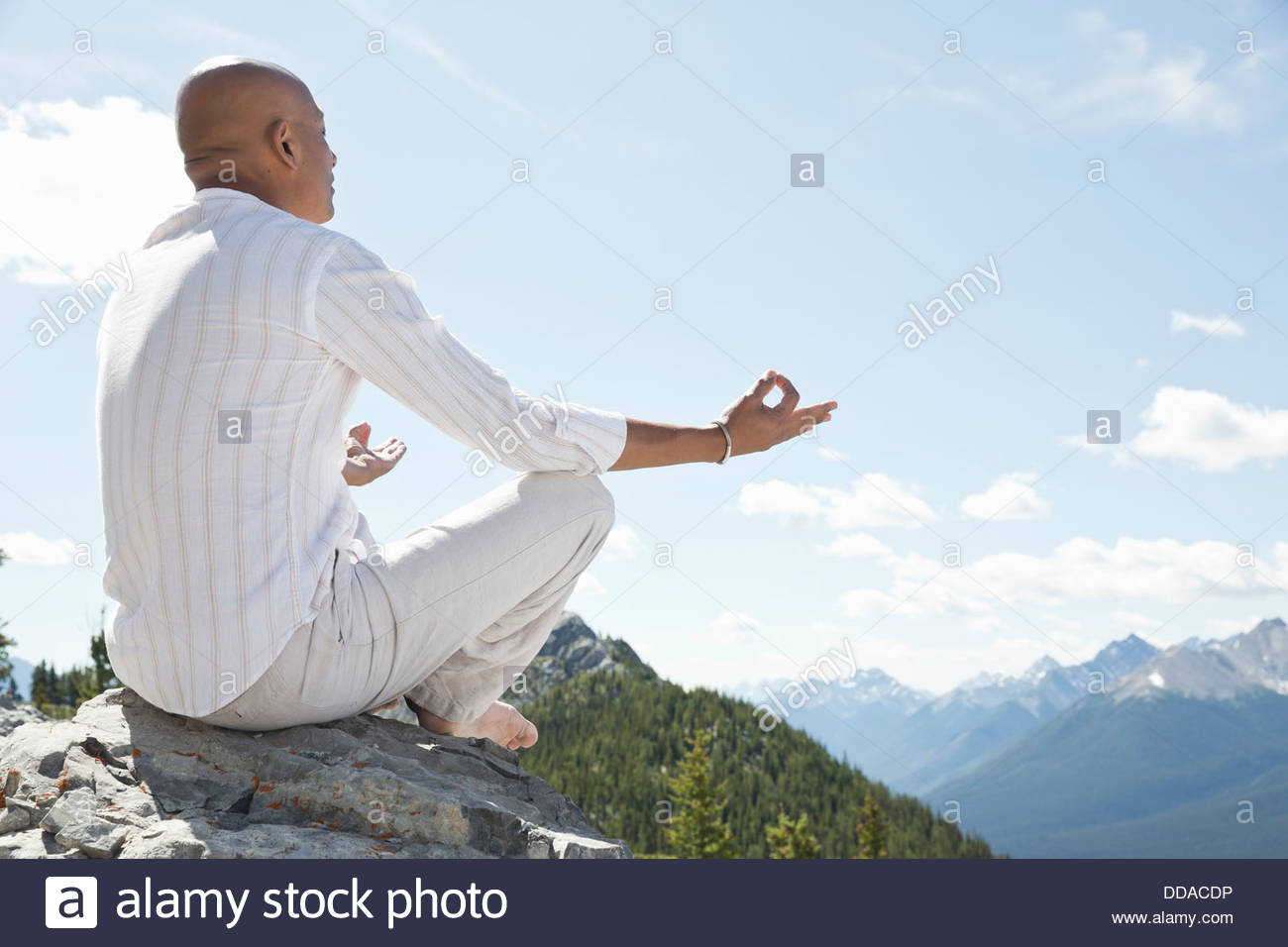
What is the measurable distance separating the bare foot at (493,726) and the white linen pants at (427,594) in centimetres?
39

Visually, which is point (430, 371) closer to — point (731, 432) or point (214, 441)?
point (214, 441)

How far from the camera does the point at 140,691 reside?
378 cm

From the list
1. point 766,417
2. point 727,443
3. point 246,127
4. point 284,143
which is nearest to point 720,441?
point 727,443

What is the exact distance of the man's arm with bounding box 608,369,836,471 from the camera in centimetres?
402

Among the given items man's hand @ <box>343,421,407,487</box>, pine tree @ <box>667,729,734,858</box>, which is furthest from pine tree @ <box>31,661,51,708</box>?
man's hand @ <box>343,421,407,487</box>

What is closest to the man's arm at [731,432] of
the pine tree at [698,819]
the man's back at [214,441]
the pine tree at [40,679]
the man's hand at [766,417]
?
the man's hand at [766,417]

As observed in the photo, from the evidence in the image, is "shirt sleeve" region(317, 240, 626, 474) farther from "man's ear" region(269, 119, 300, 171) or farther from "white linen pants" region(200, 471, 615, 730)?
"man's ear" region(269, 119, 300, 171)

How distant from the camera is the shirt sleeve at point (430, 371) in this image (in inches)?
137

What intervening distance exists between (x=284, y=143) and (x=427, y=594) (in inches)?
69.0
